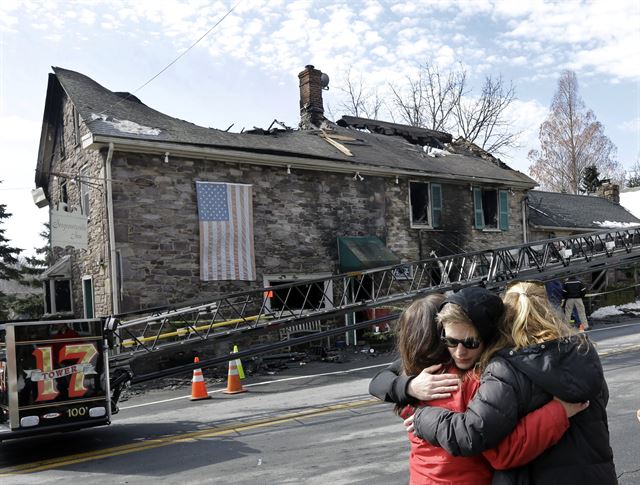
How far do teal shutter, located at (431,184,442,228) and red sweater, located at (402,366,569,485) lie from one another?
1745cm

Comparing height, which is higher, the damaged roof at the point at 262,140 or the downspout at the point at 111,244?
the damaged roof at the point at 262,140

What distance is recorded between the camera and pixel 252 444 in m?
6.61

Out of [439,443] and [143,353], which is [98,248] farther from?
[439,443]

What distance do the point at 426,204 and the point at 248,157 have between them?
275 inches

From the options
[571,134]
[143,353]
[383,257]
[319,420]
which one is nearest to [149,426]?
[143,353]

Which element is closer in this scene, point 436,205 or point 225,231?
point 225,231

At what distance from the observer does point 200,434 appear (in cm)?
727

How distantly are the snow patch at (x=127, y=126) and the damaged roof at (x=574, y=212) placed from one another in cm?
1519

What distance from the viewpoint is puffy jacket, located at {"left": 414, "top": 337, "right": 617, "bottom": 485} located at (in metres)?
2.08

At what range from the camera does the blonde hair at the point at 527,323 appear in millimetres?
2186

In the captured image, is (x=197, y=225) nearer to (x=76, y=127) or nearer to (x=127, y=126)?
(x=127, y=126)

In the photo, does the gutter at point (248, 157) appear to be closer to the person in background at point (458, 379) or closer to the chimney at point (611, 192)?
the person in background at point (458, 379)

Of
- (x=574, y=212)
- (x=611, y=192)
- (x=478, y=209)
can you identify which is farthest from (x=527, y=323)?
(x=611, y=192)

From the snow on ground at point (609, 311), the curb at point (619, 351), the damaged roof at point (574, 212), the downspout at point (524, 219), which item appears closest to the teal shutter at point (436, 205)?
the downspout at point (524, 219)
